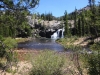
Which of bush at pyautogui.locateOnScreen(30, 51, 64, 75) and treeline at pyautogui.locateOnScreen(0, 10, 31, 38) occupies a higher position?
treeline at pyautogui.locateOnScreen(0, 10, 31, 38)

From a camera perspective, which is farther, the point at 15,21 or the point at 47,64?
the point at 47,64

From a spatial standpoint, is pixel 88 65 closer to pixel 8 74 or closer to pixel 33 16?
pixel 33 16

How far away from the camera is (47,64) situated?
12312mm

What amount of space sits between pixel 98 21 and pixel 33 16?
11.9 ft

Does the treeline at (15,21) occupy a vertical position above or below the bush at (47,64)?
above

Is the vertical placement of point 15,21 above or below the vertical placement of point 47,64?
above

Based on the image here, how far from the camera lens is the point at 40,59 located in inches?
503

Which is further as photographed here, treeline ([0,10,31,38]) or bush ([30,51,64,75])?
bush ([30,51,64,75])

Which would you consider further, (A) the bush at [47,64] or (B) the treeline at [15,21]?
(A) the bush at [47,64]

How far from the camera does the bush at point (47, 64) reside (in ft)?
39.9

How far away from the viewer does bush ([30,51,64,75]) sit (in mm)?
12163

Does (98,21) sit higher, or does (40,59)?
(98,21)

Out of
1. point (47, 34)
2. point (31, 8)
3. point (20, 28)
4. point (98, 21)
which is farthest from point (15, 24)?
point (47, 34)

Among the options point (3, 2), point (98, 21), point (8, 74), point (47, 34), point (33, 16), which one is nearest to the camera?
point (33, 16)
